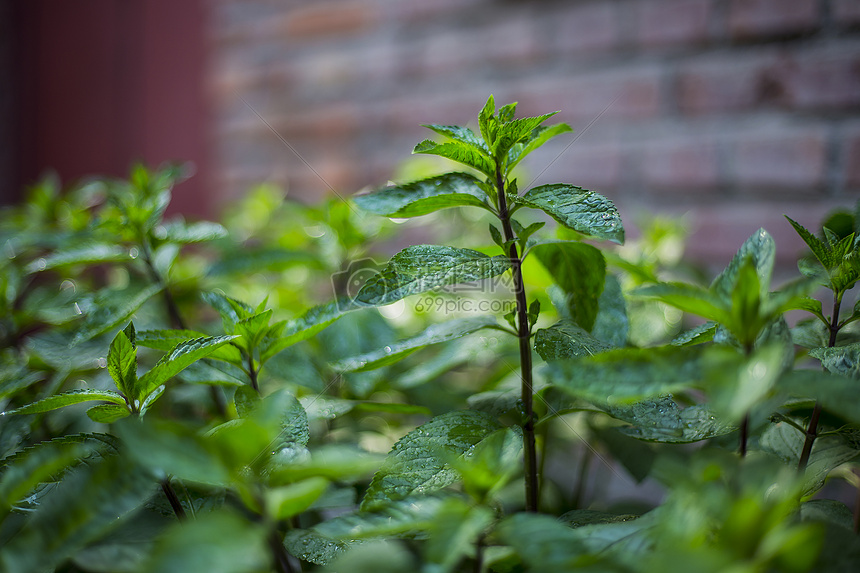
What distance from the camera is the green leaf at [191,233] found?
56 centimetres

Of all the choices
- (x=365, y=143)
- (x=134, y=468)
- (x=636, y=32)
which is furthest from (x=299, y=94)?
(x=134, y=468)

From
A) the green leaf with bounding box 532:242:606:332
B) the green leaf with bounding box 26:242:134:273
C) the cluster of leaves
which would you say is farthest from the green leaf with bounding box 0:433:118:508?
the green leaf with bounding box 532:242:606:332

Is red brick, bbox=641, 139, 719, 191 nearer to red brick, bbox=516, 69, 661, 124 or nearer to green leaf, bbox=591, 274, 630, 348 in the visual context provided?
red brick, bbox=516, 69, 661, 124

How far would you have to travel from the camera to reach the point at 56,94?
7.22 feet

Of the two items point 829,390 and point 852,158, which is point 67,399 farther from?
point 852,158

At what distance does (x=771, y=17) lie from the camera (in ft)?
3.05

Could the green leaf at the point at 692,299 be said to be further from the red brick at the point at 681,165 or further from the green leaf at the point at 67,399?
the red brick at the point at 681,165

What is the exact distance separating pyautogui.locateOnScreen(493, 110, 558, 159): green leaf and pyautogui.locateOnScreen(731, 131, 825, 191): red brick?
29.0 inches

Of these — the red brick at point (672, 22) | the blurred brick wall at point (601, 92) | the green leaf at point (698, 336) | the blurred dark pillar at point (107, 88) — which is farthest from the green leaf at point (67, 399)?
the blurred dark pillar at point (107, 88)

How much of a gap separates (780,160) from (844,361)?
0.72m

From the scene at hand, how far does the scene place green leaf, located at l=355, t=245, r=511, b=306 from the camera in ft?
1.23

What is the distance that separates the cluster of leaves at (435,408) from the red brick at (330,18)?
87cm

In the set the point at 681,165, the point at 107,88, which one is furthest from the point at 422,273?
the point at 107,88

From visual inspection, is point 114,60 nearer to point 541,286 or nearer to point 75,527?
point 541,286
